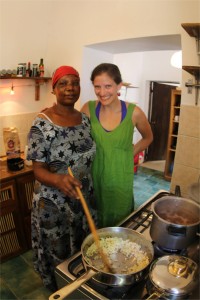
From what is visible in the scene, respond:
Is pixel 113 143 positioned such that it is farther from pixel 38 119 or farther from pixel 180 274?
pixel 180 274

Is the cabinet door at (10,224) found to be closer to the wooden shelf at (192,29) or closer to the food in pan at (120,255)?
the food in pan at (120,255)

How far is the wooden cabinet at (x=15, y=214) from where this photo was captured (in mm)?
1811

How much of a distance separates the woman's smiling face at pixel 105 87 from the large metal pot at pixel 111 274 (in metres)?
0.63

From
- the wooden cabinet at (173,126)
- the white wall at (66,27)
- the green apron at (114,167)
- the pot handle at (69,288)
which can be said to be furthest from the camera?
the wooden cabinet at (173,126)

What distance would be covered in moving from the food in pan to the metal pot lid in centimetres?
5

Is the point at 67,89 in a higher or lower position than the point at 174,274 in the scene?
higher

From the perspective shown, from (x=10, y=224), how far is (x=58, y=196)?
84cm

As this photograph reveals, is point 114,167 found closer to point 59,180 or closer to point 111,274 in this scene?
point 59,180

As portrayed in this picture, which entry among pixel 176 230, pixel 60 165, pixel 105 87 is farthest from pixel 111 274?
pixel 105 87

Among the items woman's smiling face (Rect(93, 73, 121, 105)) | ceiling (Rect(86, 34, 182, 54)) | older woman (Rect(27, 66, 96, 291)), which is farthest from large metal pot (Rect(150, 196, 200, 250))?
ceiling (Rect(86, 34, 182, 54))

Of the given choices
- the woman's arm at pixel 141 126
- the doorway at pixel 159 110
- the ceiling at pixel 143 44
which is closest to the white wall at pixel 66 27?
the ceiling at pixel 143 44

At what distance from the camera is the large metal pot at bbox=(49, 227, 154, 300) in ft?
2.02

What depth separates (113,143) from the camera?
4.19 feet

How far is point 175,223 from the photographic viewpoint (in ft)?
2.74
